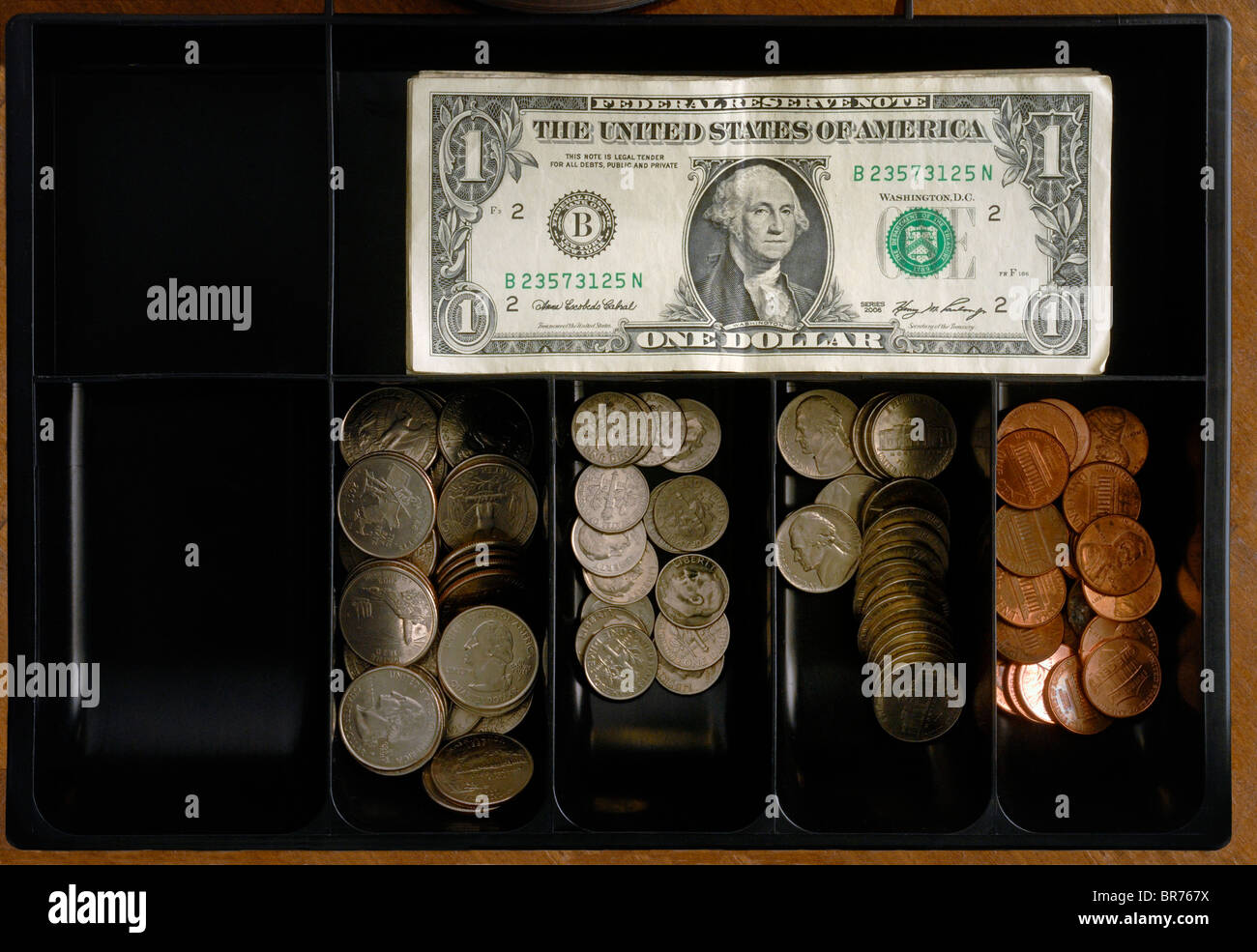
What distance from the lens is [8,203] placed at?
1.66m

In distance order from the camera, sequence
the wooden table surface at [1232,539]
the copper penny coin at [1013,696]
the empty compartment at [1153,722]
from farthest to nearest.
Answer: the wooden table surface at [1232,539]
the copper penny coin at [1013,696]
the empty compartment at [1153,722]

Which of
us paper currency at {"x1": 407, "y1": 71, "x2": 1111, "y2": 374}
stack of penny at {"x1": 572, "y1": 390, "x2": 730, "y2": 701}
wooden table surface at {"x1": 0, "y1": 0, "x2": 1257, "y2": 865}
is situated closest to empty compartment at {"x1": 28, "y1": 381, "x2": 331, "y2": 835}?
wooden table surface at {"x1": 0, "y1": 0, "x2": 1257, "y2": 865}

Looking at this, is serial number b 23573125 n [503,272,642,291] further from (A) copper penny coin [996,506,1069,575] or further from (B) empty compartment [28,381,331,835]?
(A) copper penny coin [996,506,1069,575]

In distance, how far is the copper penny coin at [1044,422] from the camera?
176cm

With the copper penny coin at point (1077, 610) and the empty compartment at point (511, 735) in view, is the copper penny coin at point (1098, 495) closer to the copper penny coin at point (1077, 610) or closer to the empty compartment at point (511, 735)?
the copper penny coin at point (1077, 610)

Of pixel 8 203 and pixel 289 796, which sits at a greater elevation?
pixel 8 203

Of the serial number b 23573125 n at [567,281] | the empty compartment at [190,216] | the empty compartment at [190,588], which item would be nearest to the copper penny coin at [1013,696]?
the serial number b 23573125 n at [567,281]

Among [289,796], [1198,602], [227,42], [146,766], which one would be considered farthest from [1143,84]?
[146,766]

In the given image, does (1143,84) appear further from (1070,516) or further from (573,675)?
(573,675)

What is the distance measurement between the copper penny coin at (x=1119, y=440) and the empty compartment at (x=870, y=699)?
29 centimetres

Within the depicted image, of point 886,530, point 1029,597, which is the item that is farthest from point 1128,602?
point 886,530

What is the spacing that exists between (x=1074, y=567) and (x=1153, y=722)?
15.0 inches

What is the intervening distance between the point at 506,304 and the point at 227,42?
832 millimetres

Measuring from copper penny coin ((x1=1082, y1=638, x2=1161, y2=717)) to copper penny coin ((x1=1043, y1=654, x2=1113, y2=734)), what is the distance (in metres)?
0.03
